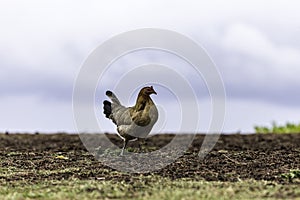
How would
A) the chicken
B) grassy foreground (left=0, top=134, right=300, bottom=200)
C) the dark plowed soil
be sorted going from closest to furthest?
1. grassy foreground (left=0, top=134, right=300, bottom=200)
2. the dark plowed soil
3. the chicken

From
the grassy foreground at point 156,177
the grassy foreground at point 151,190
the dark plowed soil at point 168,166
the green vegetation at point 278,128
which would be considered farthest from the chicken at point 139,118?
the green vegetation at point 278,128

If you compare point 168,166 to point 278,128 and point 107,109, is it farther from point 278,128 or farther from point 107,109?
point 278,128

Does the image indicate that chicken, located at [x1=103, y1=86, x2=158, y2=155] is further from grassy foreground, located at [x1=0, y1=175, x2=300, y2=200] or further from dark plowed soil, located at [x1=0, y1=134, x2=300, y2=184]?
grassy foreground, located at [x1=0, y1=175, x2=300, y2=200]

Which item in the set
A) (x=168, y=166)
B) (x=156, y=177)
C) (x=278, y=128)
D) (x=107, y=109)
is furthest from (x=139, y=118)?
(x=278, y=128)

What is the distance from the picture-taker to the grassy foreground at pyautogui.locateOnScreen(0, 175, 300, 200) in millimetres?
8117

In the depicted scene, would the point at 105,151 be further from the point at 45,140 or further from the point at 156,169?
the point at 45,140

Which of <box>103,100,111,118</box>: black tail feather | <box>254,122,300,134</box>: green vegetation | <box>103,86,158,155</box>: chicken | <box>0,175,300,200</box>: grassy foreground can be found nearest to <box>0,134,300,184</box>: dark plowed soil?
<box>0,175,300,200</box>: grassy foreground

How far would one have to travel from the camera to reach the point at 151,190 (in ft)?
27.7

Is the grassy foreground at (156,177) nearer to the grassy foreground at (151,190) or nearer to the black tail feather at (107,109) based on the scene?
the grassy foreground at (151,190)

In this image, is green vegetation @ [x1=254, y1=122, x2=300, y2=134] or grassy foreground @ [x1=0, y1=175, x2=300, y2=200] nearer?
grassy foreground @ [x1=0, y1=175, x2=300, y2=200]

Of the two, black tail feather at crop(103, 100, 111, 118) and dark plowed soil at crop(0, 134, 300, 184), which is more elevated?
black tail feather at crop(103, 100, 111, 118)

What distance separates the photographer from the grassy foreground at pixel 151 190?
26.6 ft

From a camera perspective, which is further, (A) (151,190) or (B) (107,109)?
(B) (107,109)

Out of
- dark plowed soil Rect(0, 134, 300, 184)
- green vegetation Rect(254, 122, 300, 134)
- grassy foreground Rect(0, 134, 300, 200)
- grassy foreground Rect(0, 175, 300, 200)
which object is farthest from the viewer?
green vegetation Rect(254, 122, 300, 134)
